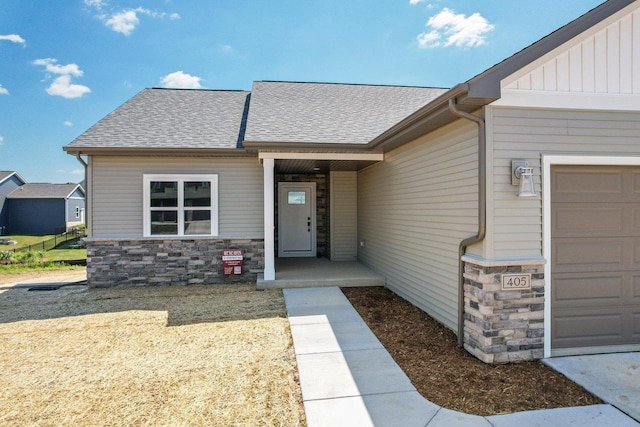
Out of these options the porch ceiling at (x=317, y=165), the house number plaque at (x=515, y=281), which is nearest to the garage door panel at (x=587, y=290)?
the house number plaque at (x=515, y=281)

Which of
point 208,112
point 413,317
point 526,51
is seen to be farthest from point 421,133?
point 208,112

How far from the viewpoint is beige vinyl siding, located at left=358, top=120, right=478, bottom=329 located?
168 inches

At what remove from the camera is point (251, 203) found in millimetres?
7852

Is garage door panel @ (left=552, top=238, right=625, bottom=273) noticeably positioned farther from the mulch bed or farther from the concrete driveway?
the mulch bed

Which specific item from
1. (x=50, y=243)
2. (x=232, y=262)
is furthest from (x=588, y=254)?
(x=50, y=243)

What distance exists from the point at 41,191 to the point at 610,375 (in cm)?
3520

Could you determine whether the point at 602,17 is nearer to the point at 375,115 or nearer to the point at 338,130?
the point at 338,130

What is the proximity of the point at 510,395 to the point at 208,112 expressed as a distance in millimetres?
8768

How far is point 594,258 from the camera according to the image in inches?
155

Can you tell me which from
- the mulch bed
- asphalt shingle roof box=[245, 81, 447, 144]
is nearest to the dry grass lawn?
the mulch bed

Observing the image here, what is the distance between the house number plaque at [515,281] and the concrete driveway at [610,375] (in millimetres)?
813

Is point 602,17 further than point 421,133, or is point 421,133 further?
point 421,133

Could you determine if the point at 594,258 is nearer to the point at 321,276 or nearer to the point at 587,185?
the point at 587,185

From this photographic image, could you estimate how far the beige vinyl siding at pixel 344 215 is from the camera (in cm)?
966
